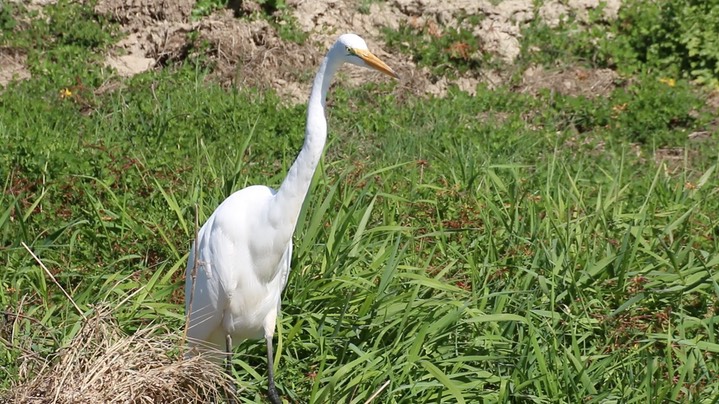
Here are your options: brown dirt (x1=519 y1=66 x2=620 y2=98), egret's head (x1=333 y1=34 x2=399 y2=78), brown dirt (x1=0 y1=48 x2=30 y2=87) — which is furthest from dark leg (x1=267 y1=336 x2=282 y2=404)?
brown dirt (x1=519 y1=66 x2=620 y2=98)

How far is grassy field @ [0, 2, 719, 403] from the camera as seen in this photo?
394cm

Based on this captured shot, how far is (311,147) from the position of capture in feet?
11.6

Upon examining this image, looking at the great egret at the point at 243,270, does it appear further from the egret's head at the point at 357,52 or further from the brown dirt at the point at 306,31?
the brown dirt at the point at 306,31

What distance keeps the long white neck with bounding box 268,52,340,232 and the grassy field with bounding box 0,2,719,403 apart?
0.65 m

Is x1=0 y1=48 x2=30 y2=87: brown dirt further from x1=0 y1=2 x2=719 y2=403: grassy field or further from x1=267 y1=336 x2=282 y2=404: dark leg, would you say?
x1=267 y1=336 x2=282 y2=404: dark leg

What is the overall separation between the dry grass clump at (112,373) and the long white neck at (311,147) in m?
0.64

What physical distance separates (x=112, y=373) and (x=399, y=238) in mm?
1597

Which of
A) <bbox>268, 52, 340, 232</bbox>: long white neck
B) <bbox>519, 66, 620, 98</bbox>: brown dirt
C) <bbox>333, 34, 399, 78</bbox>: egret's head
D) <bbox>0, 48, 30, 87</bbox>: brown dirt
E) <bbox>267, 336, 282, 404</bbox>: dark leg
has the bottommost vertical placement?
<bbox>0, 48, 30, 87</bbox>: brown dirt

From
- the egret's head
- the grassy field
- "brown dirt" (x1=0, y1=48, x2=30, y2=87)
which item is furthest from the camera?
"brown dirt" (x1=0, y1=48, x2=30, y2=87)

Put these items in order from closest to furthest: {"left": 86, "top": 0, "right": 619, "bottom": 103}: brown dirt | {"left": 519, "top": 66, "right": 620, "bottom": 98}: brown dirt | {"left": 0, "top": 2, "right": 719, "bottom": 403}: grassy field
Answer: {"left": 0, "top": 2, "right": 719, "bottom": 403}: grassy field → {"left": 86, "top": 0, "right": 619, "bottom": 103}: brown dirt → {"left": 519, "top": 66, "right": 620, "bottom": 98}: brown dirt

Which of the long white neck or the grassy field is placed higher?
the long white neck

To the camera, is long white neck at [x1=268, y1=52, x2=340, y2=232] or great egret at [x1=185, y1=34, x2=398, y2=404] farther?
great egret at [x1=185, y1=34, x2=398, y2=404]

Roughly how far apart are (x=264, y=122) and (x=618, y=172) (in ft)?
6.78

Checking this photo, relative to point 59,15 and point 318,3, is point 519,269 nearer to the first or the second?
point 318,3
